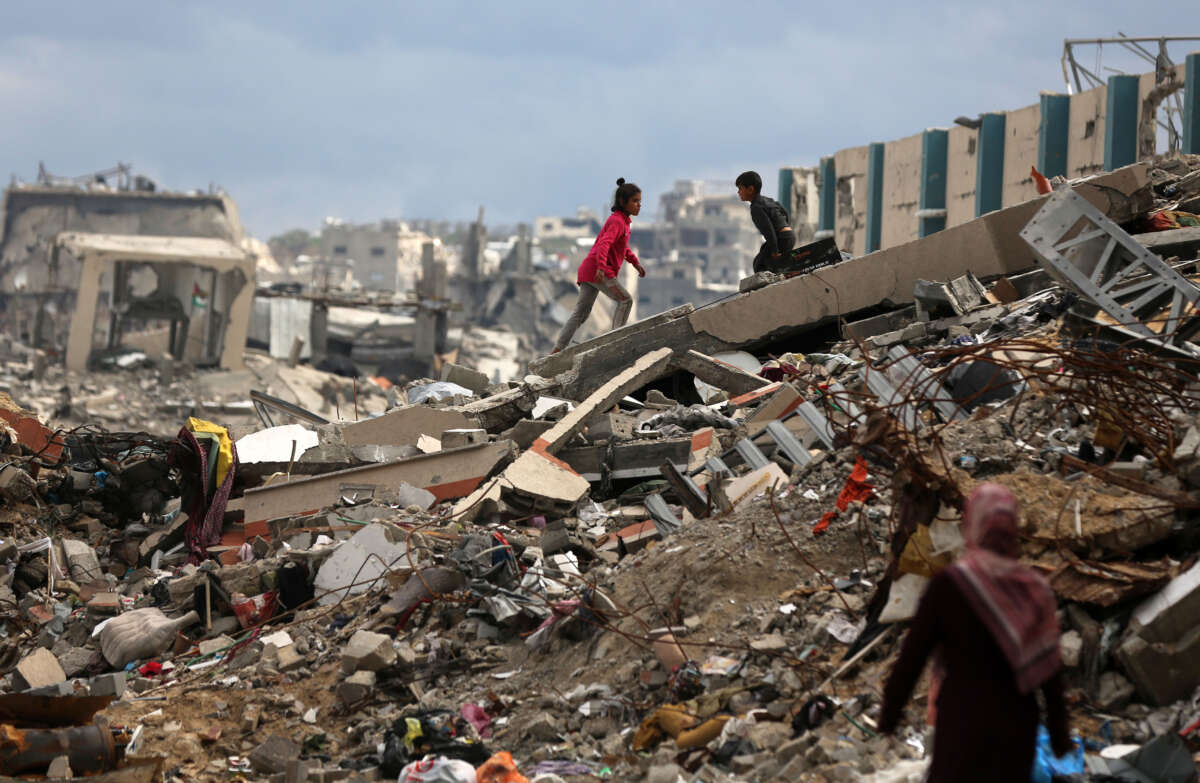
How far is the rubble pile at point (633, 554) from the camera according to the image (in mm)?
4836

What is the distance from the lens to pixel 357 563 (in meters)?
7.66

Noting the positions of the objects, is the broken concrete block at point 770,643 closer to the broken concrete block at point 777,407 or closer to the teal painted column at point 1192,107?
the broken concrete block at point 777,407

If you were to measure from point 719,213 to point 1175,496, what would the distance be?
86.4 meters

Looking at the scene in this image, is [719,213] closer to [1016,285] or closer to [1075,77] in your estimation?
[1075,77]

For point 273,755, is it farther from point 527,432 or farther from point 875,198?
point 875,198

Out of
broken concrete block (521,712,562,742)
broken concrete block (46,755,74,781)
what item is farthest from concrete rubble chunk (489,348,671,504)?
broken concrete block (46,755,74,781)

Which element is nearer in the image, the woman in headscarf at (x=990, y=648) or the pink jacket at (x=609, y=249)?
the woman in headscarf at (x=990, y=648)

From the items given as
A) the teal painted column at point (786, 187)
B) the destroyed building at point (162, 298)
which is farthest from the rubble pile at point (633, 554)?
the destroyed building at point (162, 298)

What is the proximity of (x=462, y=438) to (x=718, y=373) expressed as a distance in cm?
225

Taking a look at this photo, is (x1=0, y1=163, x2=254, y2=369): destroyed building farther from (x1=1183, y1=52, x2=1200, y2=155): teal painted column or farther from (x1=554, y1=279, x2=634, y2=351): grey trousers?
(x1=1183, y1=52, x2=1200, y2=155): teal painted column

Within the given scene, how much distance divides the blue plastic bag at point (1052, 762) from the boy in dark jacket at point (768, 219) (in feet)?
23.1

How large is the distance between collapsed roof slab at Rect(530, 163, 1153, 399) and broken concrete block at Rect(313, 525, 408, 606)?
2.92 meters

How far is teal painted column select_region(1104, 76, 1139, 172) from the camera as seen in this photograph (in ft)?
49.2

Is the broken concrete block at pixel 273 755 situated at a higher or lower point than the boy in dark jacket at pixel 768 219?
lower
